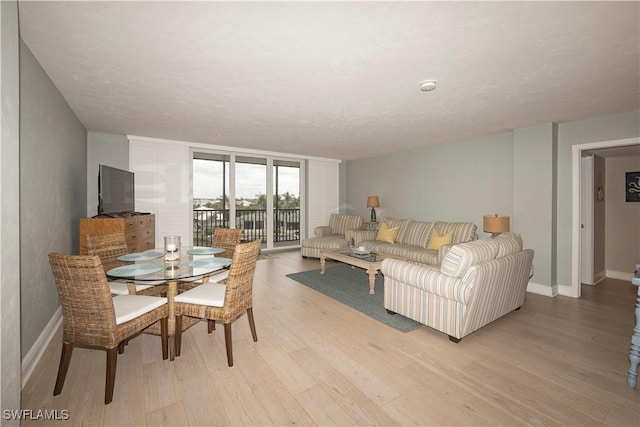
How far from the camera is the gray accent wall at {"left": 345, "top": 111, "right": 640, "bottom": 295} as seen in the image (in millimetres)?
4004

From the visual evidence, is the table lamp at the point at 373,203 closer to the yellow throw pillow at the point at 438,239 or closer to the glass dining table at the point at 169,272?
the yellow throw pillow at the point at 438,239

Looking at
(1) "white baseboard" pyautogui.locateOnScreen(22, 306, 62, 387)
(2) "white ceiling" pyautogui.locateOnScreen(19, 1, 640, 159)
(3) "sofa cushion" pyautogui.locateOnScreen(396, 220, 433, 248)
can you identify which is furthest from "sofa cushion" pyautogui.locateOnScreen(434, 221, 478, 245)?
(1) "white baseboard" pyautogui.locateOnScreen(22, 306, 62, 387)

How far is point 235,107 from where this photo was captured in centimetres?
338

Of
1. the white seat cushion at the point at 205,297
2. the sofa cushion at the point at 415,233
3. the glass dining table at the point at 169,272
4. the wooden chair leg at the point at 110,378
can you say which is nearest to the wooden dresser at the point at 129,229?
the glass dining table at the point at 169,272

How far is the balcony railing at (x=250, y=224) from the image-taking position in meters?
6.65

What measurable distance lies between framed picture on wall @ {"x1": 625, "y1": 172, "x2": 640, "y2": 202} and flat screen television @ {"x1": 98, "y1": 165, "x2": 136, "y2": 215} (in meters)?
8.18

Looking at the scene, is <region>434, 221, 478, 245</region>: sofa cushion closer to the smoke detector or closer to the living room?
the living room

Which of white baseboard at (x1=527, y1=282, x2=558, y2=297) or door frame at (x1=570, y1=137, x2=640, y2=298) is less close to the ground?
door frame at (x1=570, y1=137, x2=640, y2=298)

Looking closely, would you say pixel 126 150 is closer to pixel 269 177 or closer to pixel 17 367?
pixel 269 177

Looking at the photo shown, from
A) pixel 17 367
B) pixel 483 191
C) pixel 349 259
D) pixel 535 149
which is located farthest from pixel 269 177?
pixel 17 367

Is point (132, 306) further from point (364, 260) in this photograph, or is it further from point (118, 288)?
point (364, 260)

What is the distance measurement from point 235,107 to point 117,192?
7.65ft

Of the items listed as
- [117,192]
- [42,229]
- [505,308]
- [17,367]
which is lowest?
[505,308]

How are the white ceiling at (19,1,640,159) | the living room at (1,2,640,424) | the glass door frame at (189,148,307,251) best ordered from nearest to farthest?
the living room at (1,2,640,424) → the white ceiling at (19,1,640,159) → the glass door frame at (189,148,307,251)
